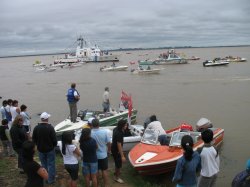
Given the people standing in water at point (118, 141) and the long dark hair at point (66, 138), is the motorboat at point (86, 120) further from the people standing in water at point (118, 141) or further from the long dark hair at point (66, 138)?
the long dark hair at point (66, 138)

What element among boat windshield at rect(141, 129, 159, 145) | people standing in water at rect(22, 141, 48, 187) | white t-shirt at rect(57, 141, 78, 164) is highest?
people standing in water at rect(22, 141, 48, 187)

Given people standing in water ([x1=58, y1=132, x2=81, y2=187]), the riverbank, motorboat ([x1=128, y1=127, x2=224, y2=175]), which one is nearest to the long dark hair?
people standing in water ([x1=58, y1=132, x2=81, y2=187])

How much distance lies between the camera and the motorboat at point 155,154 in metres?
9.41

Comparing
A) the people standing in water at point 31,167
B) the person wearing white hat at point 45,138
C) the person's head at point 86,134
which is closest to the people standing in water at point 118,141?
the person's head at point 86,134

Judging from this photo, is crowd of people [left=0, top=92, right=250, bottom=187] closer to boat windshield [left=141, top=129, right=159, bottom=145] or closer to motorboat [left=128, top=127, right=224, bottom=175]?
motorboat [left=128, top=127, right=224, bottom=175]

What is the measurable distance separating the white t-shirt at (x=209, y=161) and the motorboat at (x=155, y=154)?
3379mm

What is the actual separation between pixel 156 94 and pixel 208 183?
24827 millimetres

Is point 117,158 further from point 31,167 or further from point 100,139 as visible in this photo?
point 31,167

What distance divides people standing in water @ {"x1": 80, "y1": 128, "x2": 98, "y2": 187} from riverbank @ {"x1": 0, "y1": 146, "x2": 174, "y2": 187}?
2.55 feet

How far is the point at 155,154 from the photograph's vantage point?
980cm

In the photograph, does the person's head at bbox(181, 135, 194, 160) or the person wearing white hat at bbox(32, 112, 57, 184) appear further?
the person wearing white hat at bbox(32, 112, 57, 184)

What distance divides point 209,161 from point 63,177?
152 inches

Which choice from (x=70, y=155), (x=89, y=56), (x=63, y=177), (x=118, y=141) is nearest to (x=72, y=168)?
(x=70, y=155)

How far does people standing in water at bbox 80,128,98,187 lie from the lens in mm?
6785
